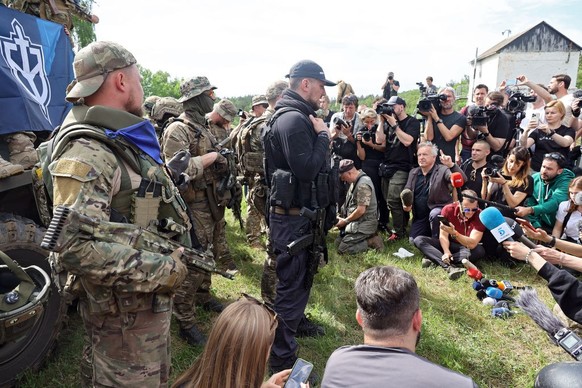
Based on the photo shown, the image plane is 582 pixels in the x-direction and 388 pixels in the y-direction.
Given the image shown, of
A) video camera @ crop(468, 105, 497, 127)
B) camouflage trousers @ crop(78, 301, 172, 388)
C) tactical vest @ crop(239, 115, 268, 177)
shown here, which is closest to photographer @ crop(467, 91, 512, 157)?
video camera @ crop(468, 105, 497, 127)

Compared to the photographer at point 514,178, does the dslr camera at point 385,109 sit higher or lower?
higher

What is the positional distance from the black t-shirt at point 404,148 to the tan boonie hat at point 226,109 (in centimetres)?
269

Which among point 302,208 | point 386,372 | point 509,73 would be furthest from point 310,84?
point 509,73

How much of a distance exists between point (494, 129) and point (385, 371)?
5811 mm

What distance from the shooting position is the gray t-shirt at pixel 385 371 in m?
1.40

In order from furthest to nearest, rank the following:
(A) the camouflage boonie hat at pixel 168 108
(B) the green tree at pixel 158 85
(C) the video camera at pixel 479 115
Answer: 1. (B) the green tree at pixel 158 85
2. (C) the video camera at pixel 479 115
3. (A) the camouflage boonie hat at pixel 168 108

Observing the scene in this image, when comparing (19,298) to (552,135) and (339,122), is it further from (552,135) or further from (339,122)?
(552,135)

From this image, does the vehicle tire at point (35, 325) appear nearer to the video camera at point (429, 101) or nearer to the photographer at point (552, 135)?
the video camera at point (429, 101)

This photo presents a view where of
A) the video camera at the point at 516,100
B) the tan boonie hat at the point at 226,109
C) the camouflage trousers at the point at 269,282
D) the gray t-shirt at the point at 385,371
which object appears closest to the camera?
the gray t-shirt at the point at 385,371

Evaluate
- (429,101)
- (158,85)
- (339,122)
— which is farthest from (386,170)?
(158,85)

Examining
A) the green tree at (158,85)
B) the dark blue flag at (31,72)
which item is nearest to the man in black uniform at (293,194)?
the dark blue flag at (31,72)

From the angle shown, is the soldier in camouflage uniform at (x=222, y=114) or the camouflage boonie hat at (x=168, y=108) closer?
the camouflage boonie hat at (x=168, y=108)

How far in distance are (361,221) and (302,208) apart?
296cm

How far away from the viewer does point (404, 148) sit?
6355mm
